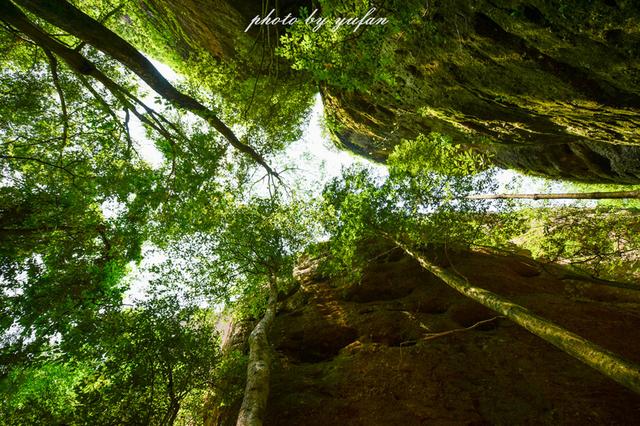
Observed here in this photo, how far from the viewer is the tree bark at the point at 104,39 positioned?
19.9ft

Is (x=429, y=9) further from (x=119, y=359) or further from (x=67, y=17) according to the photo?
(x=119, y=359)

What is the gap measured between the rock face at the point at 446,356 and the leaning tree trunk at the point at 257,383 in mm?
760

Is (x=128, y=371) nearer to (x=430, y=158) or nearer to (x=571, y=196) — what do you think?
(x=430, y=158)

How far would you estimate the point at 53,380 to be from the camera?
1402 centimetres

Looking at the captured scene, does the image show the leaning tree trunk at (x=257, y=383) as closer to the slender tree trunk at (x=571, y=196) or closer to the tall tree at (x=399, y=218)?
the tall tree at (x=399, y=218)

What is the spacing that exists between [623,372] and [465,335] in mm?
5748

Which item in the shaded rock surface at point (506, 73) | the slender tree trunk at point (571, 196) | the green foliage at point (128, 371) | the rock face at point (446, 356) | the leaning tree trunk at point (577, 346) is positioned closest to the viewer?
the leaning tree trunk at point (577, 346)

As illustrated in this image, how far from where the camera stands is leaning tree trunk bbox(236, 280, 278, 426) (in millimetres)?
6164

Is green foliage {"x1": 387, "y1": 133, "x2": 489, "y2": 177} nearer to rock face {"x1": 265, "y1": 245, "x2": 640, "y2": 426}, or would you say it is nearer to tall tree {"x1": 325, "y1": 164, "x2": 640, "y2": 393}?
tall tree {"x1": 325, "y1": 164, "x2": 640, "y2": 393}

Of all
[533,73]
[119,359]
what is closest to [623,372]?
[533,73]

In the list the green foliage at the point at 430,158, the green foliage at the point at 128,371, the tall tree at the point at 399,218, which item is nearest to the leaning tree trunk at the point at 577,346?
the tall tree at the point at 399,218

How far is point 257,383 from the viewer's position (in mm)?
7266

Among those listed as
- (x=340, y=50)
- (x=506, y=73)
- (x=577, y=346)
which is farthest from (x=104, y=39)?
(x=577, y=346)

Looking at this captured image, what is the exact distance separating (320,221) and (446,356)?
23.9 feet
